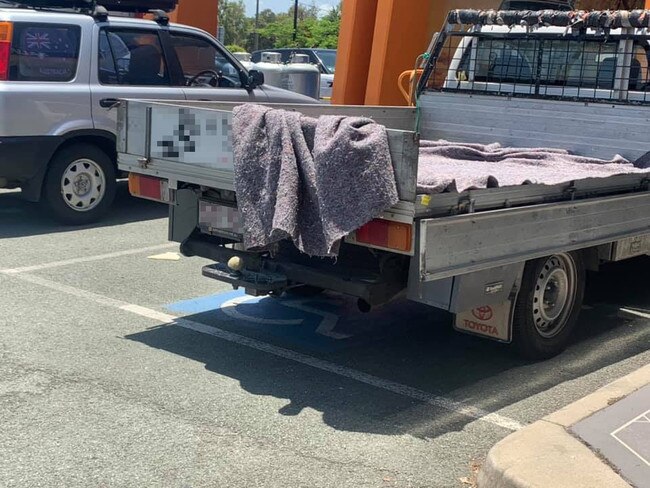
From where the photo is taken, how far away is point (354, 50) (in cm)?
1270

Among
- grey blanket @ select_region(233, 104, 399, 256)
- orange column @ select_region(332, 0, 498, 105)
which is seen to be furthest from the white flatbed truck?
orange column @ select_region(332, 0, 498, 105)

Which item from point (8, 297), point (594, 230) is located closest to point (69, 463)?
Result: point (8, 297)

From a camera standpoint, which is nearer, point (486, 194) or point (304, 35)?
point (486, 194)

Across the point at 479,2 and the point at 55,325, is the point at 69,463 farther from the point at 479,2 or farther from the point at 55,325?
the point at 479,2

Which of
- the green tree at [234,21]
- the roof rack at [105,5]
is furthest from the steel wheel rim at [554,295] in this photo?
the green tree at [234,21]

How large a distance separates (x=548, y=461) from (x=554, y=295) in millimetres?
2009

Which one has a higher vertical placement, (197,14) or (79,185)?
(197,14)

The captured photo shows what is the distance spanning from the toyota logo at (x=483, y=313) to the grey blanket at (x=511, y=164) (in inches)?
30.5

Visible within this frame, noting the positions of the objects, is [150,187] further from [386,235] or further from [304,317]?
[386,235]

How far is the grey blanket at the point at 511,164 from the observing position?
18.3ft

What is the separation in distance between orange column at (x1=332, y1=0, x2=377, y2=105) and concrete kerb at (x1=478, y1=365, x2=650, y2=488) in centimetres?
886

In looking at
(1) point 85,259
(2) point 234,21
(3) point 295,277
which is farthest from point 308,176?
(2) point 234,21

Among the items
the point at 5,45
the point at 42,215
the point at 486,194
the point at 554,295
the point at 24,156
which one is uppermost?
the point at 5,45

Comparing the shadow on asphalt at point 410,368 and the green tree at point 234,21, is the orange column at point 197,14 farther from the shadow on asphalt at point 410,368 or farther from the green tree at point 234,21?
the green tree at point 234,21
